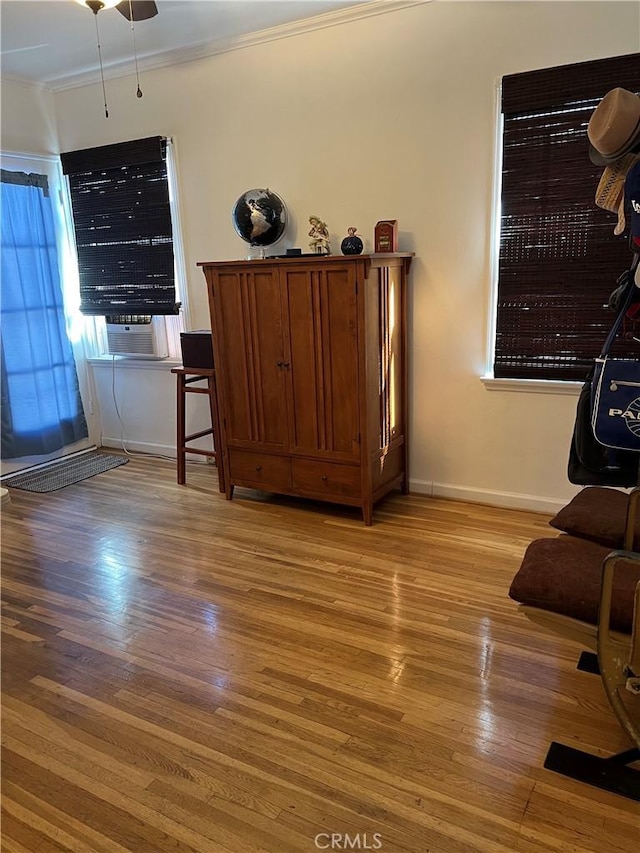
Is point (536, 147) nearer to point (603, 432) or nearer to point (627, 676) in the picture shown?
point (603, 432)

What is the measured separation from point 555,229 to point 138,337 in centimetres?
296

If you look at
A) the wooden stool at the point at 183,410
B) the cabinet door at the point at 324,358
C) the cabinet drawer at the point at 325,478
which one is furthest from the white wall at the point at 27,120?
the cabinet drawer at the point at 325,478

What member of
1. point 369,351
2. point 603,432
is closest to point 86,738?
point 603,432

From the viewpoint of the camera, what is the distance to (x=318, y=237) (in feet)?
11.1

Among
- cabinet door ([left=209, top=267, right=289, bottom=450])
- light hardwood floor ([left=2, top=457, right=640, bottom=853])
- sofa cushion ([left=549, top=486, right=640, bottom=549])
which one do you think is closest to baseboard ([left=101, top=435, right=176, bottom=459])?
cabinet door ([left=209, top=267, right=289, bottom=450])

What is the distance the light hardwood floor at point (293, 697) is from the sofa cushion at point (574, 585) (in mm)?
471

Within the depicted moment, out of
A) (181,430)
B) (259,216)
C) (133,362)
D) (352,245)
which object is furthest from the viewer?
(133,362)

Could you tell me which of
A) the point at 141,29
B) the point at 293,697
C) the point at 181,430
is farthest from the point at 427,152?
the point at 293,697

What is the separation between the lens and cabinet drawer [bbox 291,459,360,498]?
3289 mm

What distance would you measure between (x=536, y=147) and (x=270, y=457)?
211cm

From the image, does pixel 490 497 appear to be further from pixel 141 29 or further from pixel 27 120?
pixel 27 120

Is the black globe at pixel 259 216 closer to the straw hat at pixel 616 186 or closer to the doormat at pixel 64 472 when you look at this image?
the doormat at pixel 64 472

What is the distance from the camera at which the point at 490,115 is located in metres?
3.05

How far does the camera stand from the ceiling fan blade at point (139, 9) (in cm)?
293
